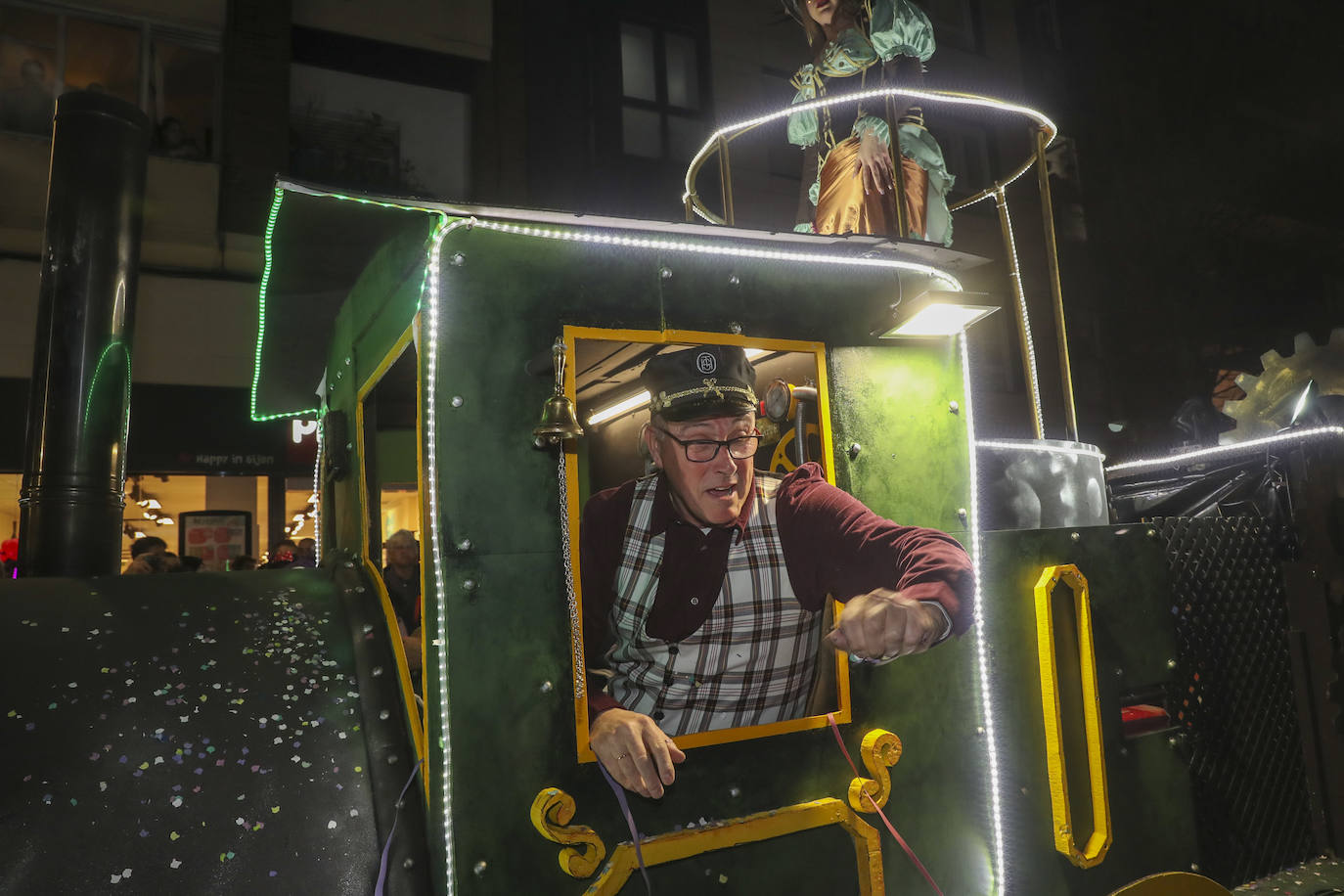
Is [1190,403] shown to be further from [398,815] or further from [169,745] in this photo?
[169,745]

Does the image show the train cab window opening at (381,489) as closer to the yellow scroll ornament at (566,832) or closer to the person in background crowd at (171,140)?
the yellow scroll ornament at (566,832)

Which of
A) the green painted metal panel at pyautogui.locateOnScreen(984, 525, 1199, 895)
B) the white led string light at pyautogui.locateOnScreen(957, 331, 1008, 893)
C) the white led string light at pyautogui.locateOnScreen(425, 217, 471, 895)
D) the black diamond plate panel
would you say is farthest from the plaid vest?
the black diamond plate panel

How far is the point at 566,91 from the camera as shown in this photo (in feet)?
42.0

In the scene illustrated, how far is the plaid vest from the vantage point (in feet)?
8.75

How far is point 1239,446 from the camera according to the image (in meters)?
4.64

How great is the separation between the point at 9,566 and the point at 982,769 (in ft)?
25.0

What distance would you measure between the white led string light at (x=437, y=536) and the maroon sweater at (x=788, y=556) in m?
0.45

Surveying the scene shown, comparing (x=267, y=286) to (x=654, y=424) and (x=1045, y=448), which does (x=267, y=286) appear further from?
(x=1045, y=448)

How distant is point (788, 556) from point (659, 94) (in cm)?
1220

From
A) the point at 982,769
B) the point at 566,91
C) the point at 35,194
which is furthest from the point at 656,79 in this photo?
the point at 982,769

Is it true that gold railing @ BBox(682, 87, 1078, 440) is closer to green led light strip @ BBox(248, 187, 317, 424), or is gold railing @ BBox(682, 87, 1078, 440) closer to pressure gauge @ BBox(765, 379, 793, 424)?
pressure gauge @ BBox(765, 379, 793, 424)

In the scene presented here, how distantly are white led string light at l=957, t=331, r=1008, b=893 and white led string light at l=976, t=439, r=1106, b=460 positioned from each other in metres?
0.29

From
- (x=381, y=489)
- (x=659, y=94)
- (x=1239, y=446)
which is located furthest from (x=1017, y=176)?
(x=659, y=94)

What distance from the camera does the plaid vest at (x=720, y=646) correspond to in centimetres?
267
